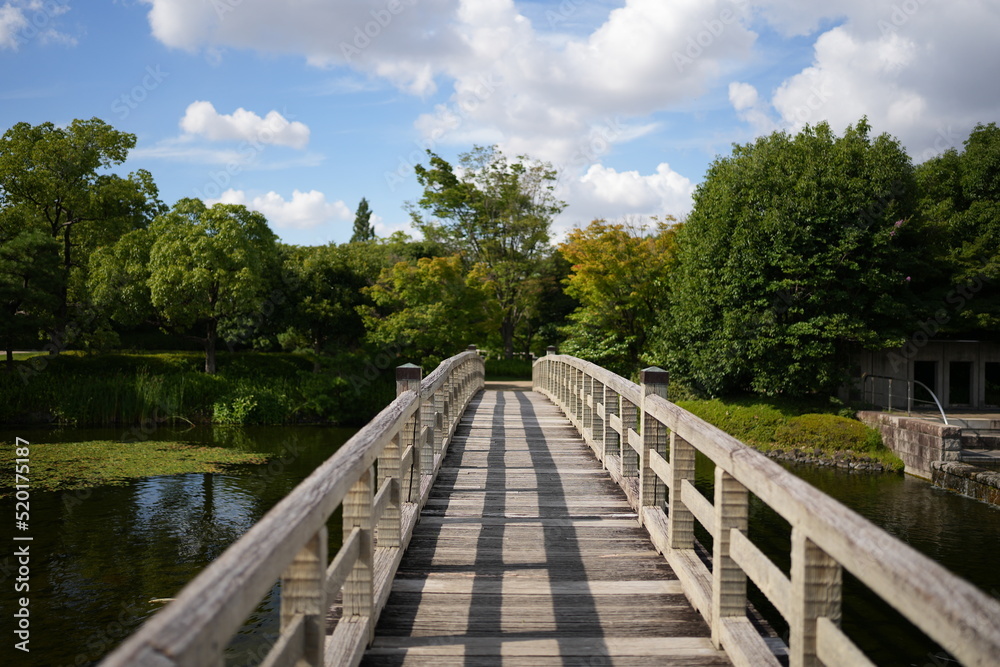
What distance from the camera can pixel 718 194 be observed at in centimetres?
2306

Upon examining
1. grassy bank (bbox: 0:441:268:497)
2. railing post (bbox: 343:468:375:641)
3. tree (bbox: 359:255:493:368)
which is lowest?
grassy bank (bbox: 0:441:268:497)

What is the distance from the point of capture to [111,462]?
52.3ft

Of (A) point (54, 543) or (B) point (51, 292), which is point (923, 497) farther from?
(B) point (51, 292)

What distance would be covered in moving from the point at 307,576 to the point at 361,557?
87 cm

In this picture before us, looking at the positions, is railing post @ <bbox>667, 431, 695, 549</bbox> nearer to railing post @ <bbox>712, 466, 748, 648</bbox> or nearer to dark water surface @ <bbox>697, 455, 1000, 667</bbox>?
railing post @ <bbox>712, 466, 748, 648</bbox>

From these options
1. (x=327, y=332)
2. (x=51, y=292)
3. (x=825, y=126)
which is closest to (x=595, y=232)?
(x=825, y=126)

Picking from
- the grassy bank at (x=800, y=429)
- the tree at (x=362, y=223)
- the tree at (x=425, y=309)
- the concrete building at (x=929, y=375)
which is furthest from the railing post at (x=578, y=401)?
the tree at (x=362, y=223)

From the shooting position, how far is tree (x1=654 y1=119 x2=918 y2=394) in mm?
20234

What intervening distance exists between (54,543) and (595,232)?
65.3ft

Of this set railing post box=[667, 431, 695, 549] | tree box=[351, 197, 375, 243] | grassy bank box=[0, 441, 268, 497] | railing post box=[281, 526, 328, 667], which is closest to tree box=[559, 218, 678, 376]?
grassy bank box=[0, 441, 268, 497]

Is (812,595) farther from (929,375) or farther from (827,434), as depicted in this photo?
(929,375)

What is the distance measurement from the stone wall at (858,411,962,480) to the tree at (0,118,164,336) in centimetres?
2512

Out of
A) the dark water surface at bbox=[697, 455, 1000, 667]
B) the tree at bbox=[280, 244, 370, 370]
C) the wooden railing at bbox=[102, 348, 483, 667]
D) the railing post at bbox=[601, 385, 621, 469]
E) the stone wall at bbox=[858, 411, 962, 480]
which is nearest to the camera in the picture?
the wooden railing at bbox=[102, 348, 483, 667]

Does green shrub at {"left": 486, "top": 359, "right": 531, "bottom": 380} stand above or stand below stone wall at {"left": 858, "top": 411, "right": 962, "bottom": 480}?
above
